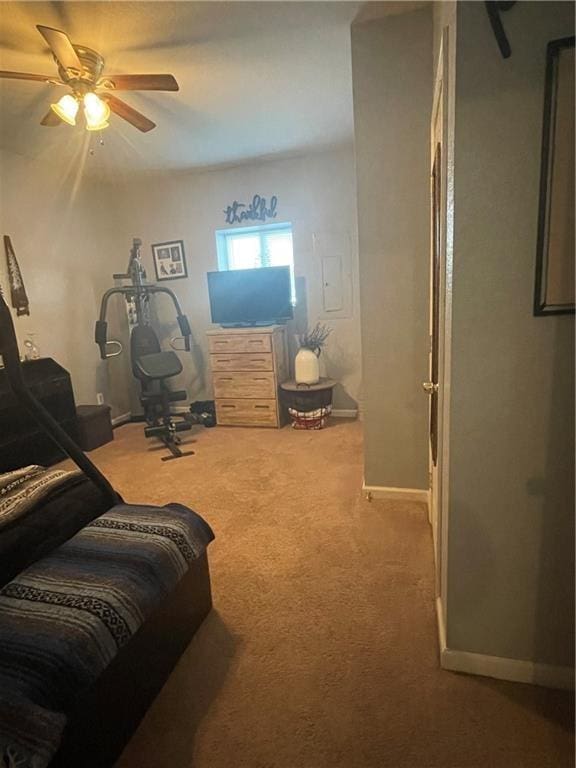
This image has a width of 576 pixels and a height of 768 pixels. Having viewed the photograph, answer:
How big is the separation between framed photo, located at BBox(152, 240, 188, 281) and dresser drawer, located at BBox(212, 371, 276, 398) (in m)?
1.33

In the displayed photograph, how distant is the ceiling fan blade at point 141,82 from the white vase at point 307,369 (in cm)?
233

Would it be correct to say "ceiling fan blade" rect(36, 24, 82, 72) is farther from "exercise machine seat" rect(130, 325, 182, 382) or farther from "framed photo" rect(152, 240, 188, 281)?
"framed photo" rect(152, 240, 188, 281)

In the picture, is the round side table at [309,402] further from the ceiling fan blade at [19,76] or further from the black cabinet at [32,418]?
the ceiling fan blade at [19,76]

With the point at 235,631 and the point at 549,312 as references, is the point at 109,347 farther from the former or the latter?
the point at 549,312

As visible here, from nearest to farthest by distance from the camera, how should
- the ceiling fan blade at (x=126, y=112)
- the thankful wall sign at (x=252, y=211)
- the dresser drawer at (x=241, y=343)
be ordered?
the ceiling fan blade at (x=126, y=112)
the dresser drawer at (x=241, y=343)
the thankful wall sign at (x=252, y=211)

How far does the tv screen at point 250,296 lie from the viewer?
13.7ft

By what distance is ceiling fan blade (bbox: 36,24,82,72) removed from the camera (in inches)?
70.0

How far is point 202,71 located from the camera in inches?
99.0

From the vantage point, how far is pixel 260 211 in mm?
4344

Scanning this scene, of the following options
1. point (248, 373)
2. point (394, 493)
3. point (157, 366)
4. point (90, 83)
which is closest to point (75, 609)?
point (394, 493)

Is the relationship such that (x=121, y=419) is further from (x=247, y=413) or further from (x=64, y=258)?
(x=64, y=258)

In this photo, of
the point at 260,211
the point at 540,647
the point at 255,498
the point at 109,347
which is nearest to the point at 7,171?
the point at 109,347

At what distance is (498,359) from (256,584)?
1423 mm

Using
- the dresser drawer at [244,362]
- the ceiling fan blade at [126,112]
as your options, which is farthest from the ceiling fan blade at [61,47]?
the dresser drawer at [244,362]
